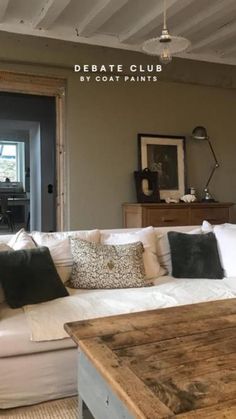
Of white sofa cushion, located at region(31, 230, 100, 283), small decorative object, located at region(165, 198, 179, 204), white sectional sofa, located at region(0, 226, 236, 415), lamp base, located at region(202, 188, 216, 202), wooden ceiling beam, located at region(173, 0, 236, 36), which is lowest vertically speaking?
white sectional sofa, located at region(0, 226, 236, 415)

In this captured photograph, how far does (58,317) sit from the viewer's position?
1.98 metres

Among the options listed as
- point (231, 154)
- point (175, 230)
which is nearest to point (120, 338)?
point (175, 230)

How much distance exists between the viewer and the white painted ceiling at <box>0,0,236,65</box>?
356 cm

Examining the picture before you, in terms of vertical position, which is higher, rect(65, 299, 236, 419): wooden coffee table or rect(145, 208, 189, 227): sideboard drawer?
rect(145, 208, 189, 227): sideboard drawer

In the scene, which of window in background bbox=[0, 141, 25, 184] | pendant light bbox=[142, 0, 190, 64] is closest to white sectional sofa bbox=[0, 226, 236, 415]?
pendant light bbox=[142, 0, 190, 64]

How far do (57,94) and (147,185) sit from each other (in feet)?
4.93

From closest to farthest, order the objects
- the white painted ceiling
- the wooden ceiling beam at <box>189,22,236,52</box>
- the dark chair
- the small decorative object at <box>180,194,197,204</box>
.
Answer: the white painted ceiling → the wooden ceiling beam at <box>189,22,236,52</box> → the small decorative object at <box>180,194,197,204</box> → the dark chair

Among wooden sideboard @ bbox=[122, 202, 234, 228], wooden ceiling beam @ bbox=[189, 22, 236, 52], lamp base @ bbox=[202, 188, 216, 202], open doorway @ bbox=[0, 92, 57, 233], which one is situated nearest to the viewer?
wooden ceiling beam @ bbox=[189, 22, 236, 52]

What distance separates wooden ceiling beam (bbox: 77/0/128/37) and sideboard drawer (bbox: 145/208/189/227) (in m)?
2.04

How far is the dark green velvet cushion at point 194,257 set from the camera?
109 inches

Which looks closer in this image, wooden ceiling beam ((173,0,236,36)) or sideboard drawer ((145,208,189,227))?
wooden ceiling beam ((173,0,236,36))

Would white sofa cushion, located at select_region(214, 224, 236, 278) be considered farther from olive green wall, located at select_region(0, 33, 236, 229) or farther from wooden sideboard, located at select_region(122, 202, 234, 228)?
olive green wall, located at select_region(0, 33, 236, 229)

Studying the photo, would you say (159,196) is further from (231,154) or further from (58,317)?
(58,317)

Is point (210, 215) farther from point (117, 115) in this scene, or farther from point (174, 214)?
point (117, 115)
